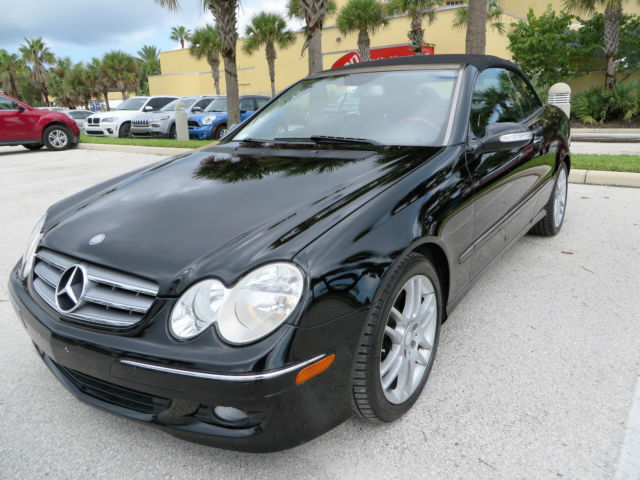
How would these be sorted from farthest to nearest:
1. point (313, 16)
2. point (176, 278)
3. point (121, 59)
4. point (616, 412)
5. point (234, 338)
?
point (121, 59), point (313, 16), point (616, 412), point (176, 278), point (234, 338)

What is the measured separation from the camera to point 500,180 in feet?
9.47

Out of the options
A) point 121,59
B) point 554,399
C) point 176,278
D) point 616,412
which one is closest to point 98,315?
point 176,278

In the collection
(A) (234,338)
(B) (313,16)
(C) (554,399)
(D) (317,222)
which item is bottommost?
(C) (554,399)

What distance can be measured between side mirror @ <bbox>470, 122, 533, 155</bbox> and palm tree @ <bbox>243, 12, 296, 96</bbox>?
3137 cm

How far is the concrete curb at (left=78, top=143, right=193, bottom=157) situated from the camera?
1072cm

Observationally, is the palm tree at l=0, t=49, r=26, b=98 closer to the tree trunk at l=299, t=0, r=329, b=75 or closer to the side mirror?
the tree trunk at l=299, t=0, r=329, b=75

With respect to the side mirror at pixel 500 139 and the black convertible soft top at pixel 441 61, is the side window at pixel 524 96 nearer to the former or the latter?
the black convertible soft top at pixel 441 61

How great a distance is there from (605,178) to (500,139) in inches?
173

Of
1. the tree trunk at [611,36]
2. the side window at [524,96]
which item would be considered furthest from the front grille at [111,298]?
the tree trunk at [611,36]

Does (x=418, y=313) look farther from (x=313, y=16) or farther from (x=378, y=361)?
(x=313, y=16)

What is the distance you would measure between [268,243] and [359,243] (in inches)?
13.0

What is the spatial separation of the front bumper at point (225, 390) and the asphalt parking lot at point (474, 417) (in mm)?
195

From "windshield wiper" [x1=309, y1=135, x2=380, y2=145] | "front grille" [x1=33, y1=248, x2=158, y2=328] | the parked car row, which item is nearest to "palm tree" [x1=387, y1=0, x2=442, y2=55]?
the parked car row

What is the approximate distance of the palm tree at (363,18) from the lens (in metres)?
25.8
